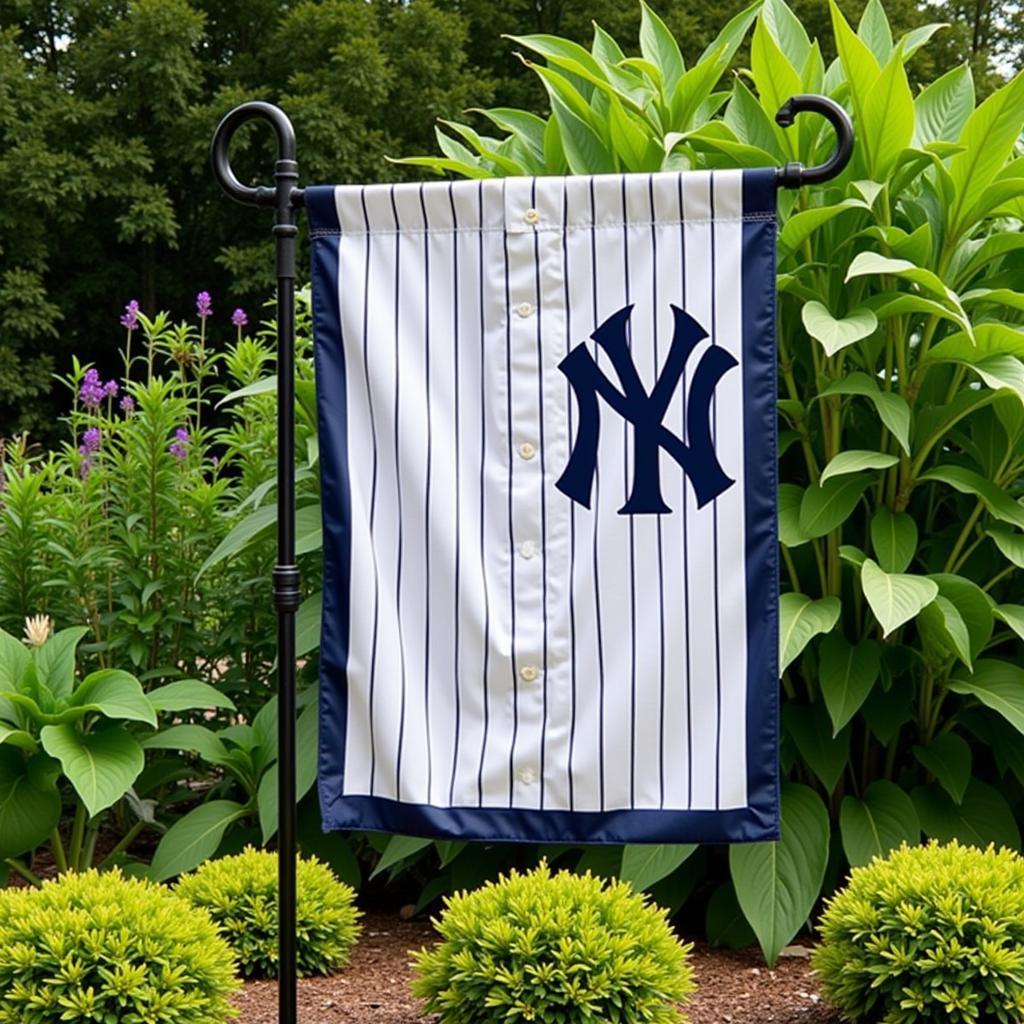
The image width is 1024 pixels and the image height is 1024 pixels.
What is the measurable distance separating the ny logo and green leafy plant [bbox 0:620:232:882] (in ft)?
4.53

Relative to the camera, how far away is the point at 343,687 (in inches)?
96.7

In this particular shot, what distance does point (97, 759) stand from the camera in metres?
3.17

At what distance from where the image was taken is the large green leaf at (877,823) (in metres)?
3.09

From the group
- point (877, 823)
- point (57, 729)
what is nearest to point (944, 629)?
point (877, 823)

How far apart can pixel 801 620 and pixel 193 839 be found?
5.16 feet

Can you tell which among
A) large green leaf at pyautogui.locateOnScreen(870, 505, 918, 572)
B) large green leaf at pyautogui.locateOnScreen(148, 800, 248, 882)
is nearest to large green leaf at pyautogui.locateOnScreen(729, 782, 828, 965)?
large green leaf at pyautogui.locateOnScreen(870, 505, 918, 572)

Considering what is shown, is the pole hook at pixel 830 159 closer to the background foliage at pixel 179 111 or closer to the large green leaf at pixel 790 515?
the large green leaf at pixel 790 515

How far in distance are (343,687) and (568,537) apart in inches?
19.8

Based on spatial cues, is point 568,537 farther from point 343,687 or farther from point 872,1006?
point 872,1006

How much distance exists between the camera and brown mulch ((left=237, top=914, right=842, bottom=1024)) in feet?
8.94

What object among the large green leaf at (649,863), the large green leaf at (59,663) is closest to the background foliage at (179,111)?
the large green leaf at (59,663)

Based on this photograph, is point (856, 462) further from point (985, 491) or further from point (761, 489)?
point (761, 489)

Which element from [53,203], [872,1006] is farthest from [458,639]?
[53,203]

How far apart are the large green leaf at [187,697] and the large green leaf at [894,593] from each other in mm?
1515
